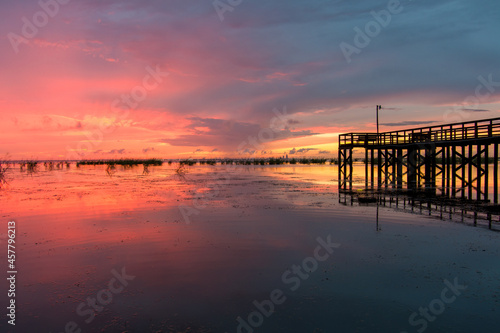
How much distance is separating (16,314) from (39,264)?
3103mm

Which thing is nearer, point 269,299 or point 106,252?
point 269,299

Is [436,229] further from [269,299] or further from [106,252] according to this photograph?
[106,252]

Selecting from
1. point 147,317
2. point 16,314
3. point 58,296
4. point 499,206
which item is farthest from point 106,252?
point 499,206

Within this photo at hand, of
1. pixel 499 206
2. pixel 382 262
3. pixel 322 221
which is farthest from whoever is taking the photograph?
pixel 499 206

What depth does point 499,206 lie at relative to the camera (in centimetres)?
1814

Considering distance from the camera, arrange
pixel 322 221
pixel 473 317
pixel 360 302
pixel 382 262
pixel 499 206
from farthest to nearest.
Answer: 1. pixel 499 206
2. pixel 322 221
3. pixel 382 262
4. pixel 360 302
5. pixel 473 317
